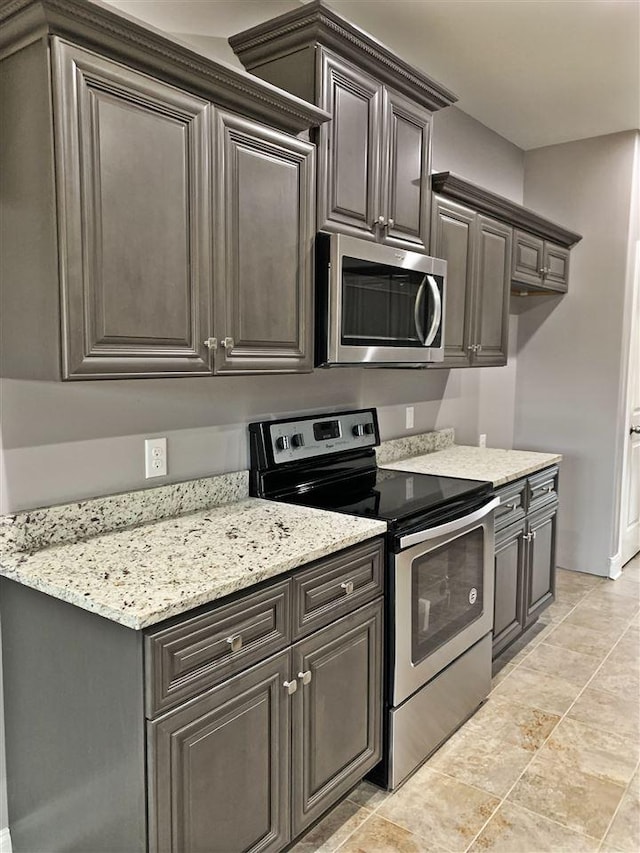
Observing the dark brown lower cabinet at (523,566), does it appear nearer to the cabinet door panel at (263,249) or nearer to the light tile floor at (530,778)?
the light tile floor at (530,778)

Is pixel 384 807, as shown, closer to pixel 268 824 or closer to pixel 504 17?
pixel 268 824

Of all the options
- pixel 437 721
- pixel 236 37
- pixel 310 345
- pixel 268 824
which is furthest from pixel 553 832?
pixel 236 37

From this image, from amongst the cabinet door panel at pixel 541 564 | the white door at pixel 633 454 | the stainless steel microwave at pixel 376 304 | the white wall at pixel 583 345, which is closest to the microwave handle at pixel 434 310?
the stainless steel microwave at pixel 376 304

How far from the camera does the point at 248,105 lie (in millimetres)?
1897

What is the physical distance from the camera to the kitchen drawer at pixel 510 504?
2.93 metres

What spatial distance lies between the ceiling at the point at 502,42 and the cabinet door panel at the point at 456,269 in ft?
2.20

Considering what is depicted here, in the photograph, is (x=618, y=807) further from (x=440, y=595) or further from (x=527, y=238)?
(x=527, y=238)

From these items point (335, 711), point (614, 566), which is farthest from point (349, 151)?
point (614, 566)

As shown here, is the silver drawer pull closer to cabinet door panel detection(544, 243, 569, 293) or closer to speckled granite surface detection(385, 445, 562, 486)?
speckled granite surface detection(385, 445, 562, 486)

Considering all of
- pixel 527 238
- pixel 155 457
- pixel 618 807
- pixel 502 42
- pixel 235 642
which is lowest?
pixel 618 807

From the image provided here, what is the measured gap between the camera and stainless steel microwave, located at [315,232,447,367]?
223 cm

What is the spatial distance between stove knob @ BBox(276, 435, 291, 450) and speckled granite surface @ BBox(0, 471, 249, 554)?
6.5 inches

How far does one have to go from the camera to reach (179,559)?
5.64ft

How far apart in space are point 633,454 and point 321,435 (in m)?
2.74
